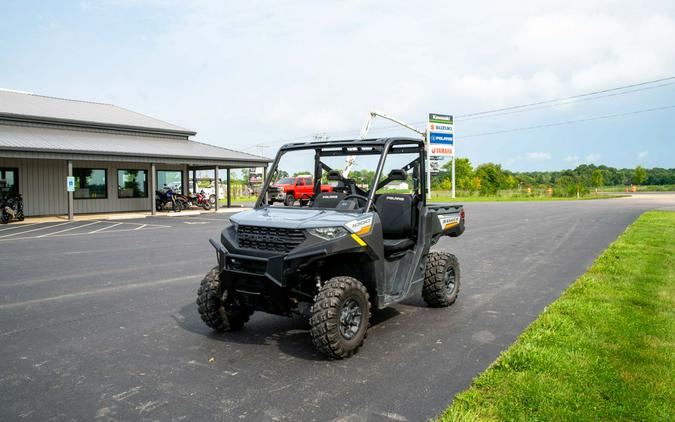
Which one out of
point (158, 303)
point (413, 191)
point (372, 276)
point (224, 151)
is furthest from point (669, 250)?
point (224, 151)

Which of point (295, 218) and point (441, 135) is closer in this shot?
point (295, 218)

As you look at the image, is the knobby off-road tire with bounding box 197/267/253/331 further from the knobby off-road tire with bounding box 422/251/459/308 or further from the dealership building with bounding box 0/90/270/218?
the dealership building with bounding box 0/90/270/218

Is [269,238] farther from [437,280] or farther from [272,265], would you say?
[437,280]

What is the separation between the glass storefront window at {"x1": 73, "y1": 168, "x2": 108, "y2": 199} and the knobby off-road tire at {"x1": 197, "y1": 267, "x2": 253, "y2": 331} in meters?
24.3

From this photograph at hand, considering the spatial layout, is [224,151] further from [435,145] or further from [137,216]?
[435,145]

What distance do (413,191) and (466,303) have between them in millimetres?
1933

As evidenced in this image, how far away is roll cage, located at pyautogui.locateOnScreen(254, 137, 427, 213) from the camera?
5.69 meters

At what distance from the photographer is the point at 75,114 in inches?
1117

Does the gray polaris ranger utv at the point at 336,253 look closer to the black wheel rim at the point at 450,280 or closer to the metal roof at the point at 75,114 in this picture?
the black wheel rim at the point at 450,280

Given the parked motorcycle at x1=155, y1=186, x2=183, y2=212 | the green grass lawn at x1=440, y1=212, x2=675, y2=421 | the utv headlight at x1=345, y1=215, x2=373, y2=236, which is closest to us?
the green grass lawn at x1=440, y1=212, x2=675, y2=421

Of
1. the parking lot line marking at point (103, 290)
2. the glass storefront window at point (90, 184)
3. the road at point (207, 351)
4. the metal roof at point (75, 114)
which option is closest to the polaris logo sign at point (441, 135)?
the metal roof at point (75, 114)

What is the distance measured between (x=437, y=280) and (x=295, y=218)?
2435 millimetres

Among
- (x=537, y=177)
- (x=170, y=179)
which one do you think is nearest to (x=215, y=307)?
(x=170, y=179)

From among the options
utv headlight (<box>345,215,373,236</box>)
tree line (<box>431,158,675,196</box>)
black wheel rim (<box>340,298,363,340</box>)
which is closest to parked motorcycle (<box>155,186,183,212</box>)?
utv headlight (<box>345,215,373,236</box>)
